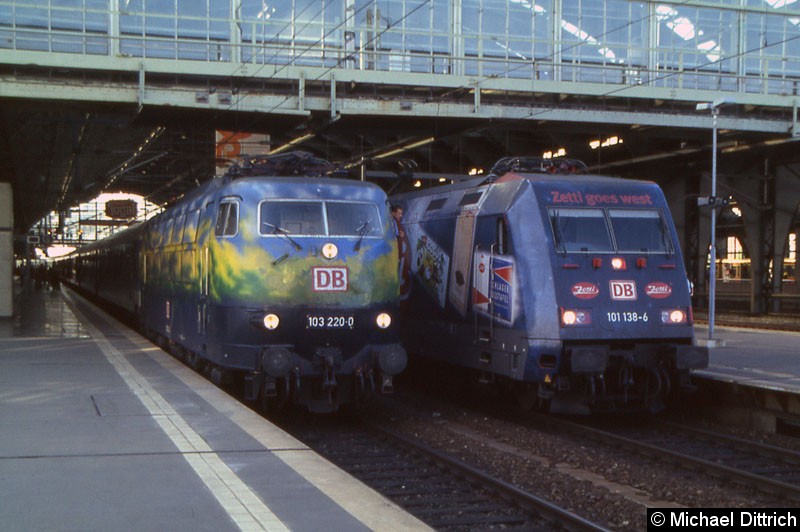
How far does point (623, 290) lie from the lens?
41.0 ft

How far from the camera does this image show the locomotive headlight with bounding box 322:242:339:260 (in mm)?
12234

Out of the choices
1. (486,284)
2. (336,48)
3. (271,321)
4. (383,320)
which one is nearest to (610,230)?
(486,284)

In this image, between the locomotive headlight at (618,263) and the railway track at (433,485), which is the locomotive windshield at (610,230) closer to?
the locomotive headlight at (618,263)

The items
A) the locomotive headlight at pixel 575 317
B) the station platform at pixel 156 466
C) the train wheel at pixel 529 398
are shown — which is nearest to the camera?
the station platform at pixel 156 466

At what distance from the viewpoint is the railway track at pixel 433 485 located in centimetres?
830

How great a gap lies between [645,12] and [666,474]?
24079 mm

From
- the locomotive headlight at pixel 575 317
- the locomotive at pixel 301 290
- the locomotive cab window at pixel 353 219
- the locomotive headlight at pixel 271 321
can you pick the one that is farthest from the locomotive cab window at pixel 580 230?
the locomotive headlight at pixel 271 321

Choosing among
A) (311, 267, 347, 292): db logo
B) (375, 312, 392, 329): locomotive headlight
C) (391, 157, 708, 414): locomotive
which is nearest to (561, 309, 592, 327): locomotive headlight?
(391, 157, 708, 414): locomotive

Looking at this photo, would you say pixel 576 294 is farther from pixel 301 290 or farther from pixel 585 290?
pixel 301 290

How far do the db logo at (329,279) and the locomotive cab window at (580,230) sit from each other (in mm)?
2862

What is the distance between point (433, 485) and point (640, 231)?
5.25 m

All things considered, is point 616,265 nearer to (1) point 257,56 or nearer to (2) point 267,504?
(2) point 267,504

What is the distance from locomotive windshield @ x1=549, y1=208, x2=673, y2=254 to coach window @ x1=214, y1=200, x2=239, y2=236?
4163mm

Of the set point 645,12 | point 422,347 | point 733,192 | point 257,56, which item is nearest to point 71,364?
point 422,347
